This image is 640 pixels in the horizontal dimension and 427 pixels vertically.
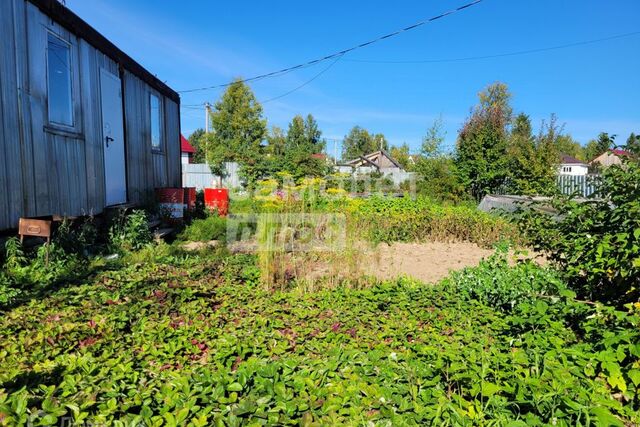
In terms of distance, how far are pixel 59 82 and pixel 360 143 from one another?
→ 64.3m

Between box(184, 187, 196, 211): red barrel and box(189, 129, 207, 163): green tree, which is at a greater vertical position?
box(189, 129, 207, 163): green tree

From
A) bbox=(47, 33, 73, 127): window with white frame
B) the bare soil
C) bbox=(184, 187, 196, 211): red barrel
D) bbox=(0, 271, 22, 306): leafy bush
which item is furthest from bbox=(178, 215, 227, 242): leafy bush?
bbox=(0, 271, 22, 306): leafy bush

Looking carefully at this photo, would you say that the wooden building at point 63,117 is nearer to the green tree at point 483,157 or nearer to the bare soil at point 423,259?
the bare soil at point 423,259

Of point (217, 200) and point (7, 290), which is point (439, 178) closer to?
point (217, 200)

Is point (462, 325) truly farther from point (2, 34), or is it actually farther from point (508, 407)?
point (2, 34)

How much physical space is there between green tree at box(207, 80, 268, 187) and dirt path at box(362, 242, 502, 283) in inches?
802

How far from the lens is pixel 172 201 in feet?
29.3

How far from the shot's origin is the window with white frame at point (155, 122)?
375 inches

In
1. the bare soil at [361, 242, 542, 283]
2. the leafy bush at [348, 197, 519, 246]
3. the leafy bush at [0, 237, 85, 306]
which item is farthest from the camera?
the leafy bush at [348, 197, 519, 246]

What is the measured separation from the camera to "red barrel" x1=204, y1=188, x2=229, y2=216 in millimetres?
10990

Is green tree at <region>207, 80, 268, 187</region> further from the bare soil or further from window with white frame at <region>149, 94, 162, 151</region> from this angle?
the bare soil

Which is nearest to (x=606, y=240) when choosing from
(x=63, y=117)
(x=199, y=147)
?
(x=63, y=117)

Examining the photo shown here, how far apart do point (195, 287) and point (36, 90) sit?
3.38 meters

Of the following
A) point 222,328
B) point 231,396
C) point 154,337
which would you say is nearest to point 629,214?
point 231,396
